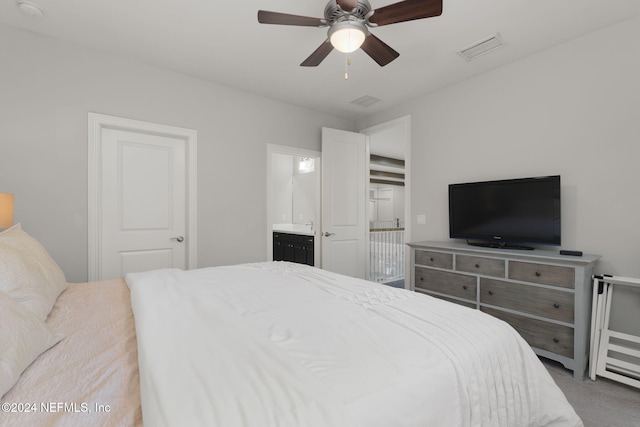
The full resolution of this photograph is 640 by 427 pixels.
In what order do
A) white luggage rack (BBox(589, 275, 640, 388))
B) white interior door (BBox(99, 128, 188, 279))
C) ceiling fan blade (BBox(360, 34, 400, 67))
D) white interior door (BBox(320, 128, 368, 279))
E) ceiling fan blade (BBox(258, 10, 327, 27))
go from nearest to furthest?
ceiling fan blade (BBox(258, 10, 327, 27))
ceiling fan blade (BBox(360, 34, 400, 67))
white luggage rack (BBox(589, 275, 640, 388))
white interior door (BBox(99, 128, 188, 279))
white interior door (BBox(320, 128, 368, 279))

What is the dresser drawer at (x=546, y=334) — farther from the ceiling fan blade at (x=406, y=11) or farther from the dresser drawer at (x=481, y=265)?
the ceiling fan blade at (x=406, y=11)

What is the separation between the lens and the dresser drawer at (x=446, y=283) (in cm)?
275

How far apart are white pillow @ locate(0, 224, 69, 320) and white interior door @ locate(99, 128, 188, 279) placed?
1.32 m

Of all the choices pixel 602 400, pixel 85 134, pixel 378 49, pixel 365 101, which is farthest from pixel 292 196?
pixel 602 400

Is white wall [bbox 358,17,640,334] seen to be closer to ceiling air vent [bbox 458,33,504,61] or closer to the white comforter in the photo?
ceiling air vent [bbox 458,33,504,61]

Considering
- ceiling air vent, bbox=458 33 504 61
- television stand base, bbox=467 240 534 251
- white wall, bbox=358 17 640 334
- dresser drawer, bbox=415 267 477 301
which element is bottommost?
dresser drawer, bbox=415 267 477 301

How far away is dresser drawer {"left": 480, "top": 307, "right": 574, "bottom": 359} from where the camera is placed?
7.24 feet

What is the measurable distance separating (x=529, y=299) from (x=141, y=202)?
12.2 feet

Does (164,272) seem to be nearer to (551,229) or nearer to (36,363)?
(36,363)

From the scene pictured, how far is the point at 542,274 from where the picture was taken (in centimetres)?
230

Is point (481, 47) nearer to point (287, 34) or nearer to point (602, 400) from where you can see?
point (287, 34)

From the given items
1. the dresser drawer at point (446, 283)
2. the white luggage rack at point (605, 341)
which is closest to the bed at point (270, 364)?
the white luggage rack at point (605, 341)

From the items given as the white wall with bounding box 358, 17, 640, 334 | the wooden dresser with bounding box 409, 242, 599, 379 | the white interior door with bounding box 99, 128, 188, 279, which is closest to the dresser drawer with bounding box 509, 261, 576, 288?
the wooden dresser with bounding box 409, 242, 599, 379

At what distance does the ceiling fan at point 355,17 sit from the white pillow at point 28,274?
174 cm
